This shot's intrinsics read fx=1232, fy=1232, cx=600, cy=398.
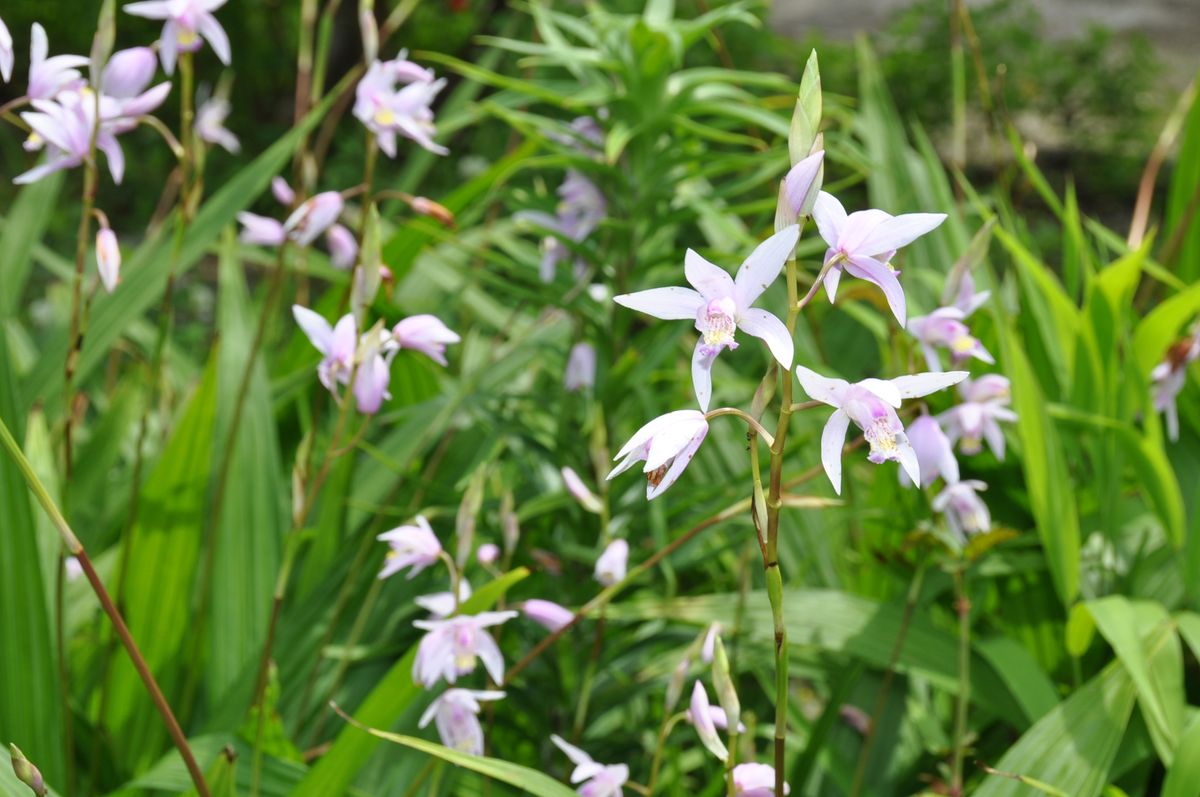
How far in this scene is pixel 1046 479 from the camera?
1.66 meters

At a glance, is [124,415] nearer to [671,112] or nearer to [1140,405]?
[671,112]

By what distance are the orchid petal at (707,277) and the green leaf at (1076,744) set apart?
76 centimetres

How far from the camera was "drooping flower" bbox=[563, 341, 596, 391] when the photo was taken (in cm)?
171

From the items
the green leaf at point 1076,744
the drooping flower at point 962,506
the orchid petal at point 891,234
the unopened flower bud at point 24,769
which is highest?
the orchid petal at point 891,234

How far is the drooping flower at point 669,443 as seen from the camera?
32.1 inches

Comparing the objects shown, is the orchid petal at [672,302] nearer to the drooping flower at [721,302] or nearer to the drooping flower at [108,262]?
the drooping flower at [721,302]

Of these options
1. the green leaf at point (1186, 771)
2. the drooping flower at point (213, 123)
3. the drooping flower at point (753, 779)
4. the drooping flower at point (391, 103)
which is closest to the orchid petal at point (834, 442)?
the drooping flower at point (753, 779)

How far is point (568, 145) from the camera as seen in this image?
194 centimetres

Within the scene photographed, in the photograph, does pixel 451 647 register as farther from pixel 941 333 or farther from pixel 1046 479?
pixel 1046 479

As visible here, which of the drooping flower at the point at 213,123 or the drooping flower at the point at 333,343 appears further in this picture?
the drooping flower at the point at 213,123

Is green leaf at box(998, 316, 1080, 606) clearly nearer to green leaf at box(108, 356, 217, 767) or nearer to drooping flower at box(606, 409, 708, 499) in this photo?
drooping flower at box(606, 409, 708, 499)

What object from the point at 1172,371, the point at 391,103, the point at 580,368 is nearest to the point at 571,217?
the point at 580,368

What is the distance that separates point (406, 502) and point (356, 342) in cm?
76

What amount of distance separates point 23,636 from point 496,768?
73cm
